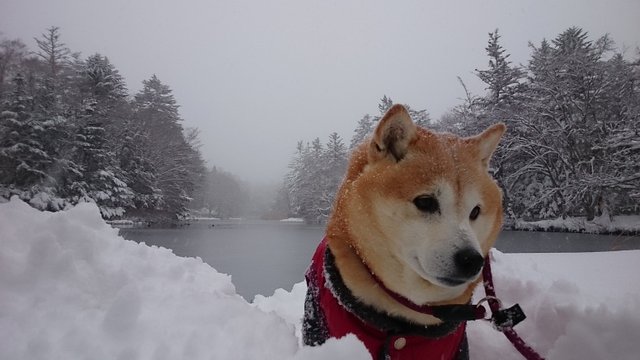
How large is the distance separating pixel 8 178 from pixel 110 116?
621 inches

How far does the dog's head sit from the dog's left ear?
14 cm

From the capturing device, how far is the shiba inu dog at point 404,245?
5.22ft

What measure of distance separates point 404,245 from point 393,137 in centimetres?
59

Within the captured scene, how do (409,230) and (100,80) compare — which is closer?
(409,230)

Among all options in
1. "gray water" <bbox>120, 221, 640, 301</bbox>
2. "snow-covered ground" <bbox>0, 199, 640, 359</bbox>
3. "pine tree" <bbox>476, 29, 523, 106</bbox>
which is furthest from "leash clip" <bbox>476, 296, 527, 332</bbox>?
"pine tree" <bbox>476, 29, 523, 106</bbox>

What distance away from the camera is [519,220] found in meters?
16.8

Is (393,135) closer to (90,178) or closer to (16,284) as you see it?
(16,284)

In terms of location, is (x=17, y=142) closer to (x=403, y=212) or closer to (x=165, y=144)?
(x=403, y=212)

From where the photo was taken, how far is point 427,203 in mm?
1692

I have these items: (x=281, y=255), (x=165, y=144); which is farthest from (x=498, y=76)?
(x=165, y=144)

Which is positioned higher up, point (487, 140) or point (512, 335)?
point (487, 140)

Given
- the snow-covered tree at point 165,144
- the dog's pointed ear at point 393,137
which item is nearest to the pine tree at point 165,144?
the snow-covered tree at point 165,144

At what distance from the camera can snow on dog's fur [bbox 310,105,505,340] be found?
1.58 metres

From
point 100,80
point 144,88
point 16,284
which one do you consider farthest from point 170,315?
point 144,88
